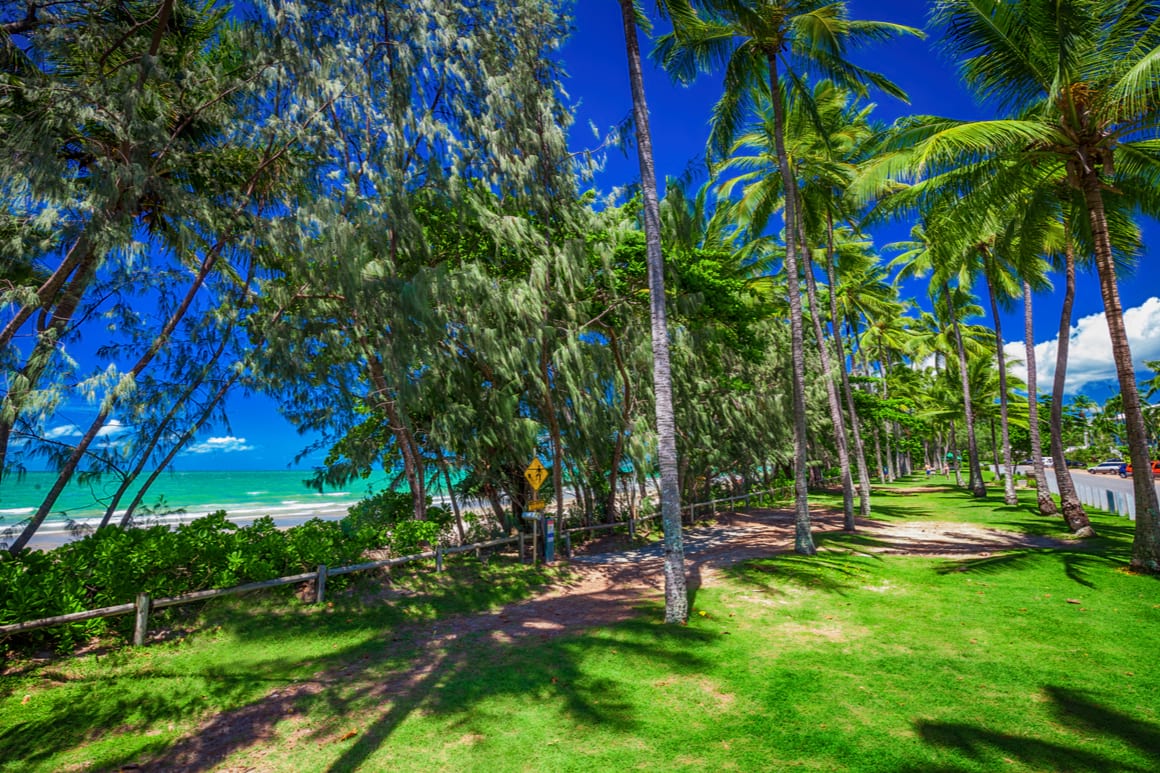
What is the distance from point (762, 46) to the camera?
12.0 m

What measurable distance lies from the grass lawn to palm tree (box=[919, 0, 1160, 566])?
309cm

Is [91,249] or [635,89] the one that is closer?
[91,249]

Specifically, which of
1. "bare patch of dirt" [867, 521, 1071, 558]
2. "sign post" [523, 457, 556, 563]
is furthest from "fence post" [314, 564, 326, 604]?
"bare patch of dirt" [867, 521, 1071, 558]

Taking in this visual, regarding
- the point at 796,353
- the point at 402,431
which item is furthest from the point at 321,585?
the point at 796,353

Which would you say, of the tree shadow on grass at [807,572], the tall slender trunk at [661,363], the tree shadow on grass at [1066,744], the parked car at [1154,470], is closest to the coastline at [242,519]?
the tree shadow on grass at [807,572]

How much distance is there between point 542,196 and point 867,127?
11.7m

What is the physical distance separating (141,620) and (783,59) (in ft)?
51.5

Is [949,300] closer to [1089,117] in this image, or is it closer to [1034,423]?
[1034,423]

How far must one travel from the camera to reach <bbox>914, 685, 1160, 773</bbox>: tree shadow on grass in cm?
374

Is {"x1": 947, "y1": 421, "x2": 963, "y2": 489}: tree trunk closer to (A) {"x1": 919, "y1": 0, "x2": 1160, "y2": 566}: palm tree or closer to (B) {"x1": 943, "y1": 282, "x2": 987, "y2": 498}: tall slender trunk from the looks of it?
(B) {"x1": 943, "y1": 282, "x2": 987, "y2": 498}: tall slender trunk

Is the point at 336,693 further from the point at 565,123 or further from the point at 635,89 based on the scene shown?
the point at 565,123

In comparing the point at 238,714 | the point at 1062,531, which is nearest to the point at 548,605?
the point at 238,714

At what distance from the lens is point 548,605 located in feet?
30.3


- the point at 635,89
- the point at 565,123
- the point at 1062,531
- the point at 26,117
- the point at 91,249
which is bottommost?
the point at 1062,531
